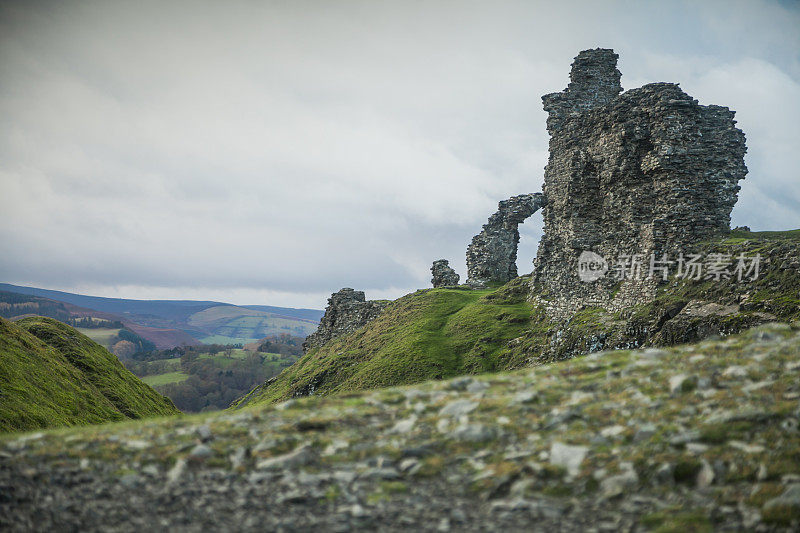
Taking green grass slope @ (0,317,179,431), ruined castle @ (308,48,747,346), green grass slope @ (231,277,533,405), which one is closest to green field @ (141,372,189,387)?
green grass slope @ (231,277,533,405)

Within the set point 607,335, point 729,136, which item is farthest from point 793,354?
point 729,136

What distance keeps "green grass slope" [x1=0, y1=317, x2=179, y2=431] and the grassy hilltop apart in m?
14.4

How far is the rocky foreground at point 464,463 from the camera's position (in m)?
7.48

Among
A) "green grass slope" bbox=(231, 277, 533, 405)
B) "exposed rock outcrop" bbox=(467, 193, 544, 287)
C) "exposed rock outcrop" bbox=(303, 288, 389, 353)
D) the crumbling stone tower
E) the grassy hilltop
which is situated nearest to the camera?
the grassy hilltop

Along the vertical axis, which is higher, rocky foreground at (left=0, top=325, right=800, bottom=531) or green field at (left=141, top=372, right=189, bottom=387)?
rocky foreground at (left=0, top=325, right=800, bottom=531)

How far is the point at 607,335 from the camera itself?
2916 centimetres

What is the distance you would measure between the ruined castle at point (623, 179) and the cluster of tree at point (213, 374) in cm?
9456

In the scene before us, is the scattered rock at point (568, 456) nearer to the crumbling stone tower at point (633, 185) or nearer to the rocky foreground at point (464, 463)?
the rocky foreground at point (464, 463)

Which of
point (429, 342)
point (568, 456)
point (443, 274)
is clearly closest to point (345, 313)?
point (443, 274)

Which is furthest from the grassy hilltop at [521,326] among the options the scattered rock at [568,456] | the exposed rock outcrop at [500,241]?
the scattered rock at [568,456]

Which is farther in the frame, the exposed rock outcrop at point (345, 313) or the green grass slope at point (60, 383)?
the exposed rock outcrop at point (345, 313)

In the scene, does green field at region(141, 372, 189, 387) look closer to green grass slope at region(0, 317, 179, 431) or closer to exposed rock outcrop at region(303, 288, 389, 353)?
exposed rock outcrop at region(303, 288, 389, 353)

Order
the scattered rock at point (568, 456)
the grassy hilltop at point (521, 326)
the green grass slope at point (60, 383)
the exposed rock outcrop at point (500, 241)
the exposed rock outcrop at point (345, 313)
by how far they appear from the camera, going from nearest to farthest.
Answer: the scattered rock at point (568, 456), the grassy hilltop at point (521, 326), the green grass slope at point (60, 383), the exposed rock outcrop at point (500, 241), the exposed rock outcrop at point (345, 313)

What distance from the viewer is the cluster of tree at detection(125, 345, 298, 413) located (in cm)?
12144
